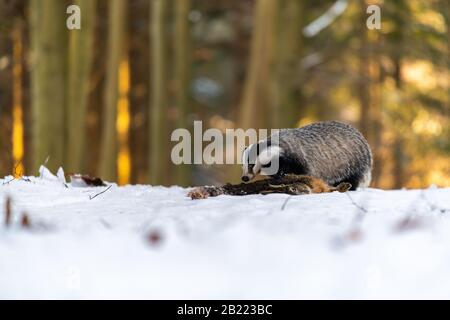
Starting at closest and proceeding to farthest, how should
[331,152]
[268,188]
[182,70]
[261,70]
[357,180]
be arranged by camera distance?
[268,188] < [331,152] < [357,180] < [261,70] < [182,70]

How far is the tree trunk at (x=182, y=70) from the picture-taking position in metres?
14.9

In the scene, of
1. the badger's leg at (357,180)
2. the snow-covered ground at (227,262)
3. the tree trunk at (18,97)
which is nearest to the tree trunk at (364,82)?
the tree trunk at (18,97)

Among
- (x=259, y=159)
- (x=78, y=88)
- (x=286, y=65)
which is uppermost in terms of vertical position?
(x=286, y=65)

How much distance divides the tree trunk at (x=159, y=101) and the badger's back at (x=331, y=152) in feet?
22.5

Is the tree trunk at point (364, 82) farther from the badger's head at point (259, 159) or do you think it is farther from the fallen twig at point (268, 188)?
the fallen twig at point (268, 188)

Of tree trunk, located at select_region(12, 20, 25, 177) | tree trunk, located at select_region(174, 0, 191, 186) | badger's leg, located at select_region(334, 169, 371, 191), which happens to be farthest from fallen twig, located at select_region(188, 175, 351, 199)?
tree trunk, located at select_region(12, 20, 25, 177)

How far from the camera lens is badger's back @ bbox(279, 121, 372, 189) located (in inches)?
294

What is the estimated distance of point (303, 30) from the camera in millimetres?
16703

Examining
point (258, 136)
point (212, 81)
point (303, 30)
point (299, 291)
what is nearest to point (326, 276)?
point (299, 291)

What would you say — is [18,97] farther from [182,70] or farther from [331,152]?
[331,152]

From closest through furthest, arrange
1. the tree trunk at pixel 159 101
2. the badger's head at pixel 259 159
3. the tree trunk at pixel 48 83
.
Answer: the badger's head at pixel 259 159 < the tree trunk at pixel 48 83 < the tree trunk at pixel 159 101

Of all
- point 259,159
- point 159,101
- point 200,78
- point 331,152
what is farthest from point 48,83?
point 200,78

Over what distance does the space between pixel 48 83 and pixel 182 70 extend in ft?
12.3

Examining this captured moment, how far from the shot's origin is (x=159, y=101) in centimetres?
1470
